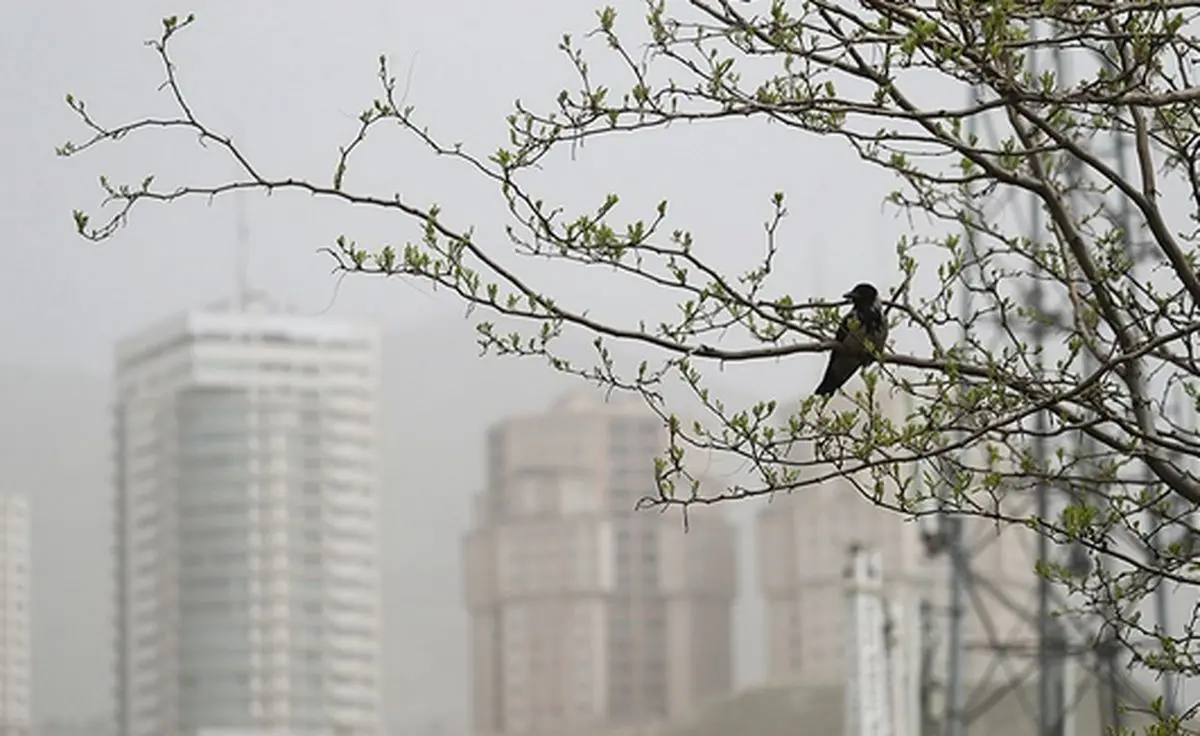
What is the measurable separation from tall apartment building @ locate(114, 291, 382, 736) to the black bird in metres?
38.7

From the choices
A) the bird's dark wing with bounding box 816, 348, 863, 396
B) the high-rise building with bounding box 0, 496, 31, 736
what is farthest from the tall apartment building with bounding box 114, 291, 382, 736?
the bird's dark wing with bounding box 816, 348, 863, 396

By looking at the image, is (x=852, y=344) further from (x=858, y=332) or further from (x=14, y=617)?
(x=14, y=617)

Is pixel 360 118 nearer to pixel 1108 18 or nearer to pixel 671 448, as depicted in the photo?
pixel 671 448

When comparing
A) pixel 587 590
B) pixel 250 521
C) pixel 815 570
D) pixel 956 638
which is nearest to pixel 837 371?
pixel 956 638

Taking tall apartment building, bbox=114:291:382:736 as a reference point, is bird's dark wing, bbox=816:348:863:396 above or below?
below

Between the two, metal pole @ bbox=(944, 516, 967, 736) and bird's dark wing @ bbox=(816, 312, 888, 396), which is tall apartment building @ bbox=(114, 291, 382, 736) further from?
bird's dark wing @ bbox=(816, 312, 888, 396)

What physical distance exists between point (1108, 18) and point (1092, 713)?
29385mm

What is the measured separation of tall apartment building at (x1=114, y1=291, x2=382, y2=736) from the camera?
41438 mm

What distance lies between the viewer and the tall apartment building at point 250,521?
4144 centimetres

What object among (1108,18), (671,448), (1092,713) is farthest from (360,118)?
(1092,713)

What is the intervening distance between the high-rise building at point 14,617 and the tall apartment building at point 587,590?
29.5 feet

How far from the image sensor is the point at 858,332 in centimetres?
292

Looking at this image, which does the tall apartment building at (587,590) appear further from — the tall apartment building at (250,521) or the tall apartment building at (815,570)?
the tall apartment building at (250,521)

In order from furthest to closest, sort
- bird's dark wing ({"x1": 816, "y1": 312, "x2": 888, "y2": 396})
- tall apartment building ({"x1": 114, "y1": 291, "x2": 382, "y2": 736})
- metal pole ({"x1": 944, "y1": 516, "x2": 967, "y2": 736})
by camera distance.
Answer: tall apartment building ({"x1": 114, "y1": 291, "x2": 382, "y2": 736}) → metal pole ({"x1": 944, "y1": 516, "x2": 967, "y2": 736}) → bird's dark wing ({"x1": 816, "y1": 312, "x2": 888, "y2": 396})
